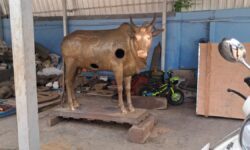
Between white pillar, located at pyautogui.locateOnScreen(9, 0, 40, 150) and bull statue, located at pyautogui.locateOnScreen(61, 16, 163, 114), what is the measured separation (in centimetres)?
172

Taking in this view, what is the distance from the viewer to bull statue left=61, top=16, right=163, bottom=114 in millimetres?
3822

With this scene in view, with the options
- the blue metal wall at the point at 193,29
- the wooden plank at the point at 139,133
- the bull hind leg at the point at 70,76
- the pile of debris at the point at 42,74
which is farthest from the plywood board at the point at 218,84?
the pile of debris at the point at 42,74

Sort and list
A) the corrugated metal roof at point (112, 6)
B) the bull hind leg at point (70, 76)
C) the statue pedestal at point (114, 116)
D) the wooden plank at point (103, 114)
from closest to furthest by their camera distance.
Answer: the statue pedestal at point (114, 116) → the wooden plank at point (103, 114) → the bull hind leg at point (70, 76) → the corrugated metal roof at point (112, 6)

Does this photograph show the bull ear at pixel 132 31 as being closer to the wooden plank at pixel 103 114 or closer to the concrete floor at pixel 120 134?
the wooden plank at pixel 103 114

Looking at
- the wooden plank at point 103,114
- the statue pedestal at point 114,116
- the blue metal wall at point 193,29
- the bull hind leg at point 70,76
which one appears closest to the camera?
the statue pedestal at point 114,116

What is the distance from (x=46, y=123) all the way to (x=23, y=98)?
2.31 m

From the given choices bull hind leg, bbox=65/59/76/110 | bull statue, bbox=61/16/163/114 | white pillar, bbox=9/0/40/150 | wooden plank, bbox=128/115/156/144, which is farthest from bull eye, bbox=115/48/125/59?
white pillar, bbox=9/0/40/150

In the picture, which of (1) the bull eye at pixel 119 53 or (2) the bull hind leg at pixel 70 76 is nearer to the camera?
(1) the bull eye at pixel 119 53

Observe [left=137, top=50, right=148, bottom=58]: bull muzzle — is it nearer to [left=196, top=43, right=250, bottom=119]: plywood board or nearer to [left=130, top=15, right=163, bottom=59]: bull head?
[left=130, top=15, right=163, bottom=59]: bull head

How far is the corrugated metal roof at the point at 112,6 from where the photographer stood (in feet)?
23.9

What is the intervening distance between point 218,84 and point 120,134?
2.02 m

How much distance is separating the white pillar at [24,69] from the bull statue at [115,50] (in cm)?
172

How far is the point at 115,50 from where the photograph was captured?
13.2ft

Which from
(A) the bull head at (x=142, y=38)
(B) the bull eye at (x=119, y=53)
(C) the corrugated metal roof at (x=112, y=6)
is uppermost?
(C) the corrugated metal roof at (x=112, y=6)
